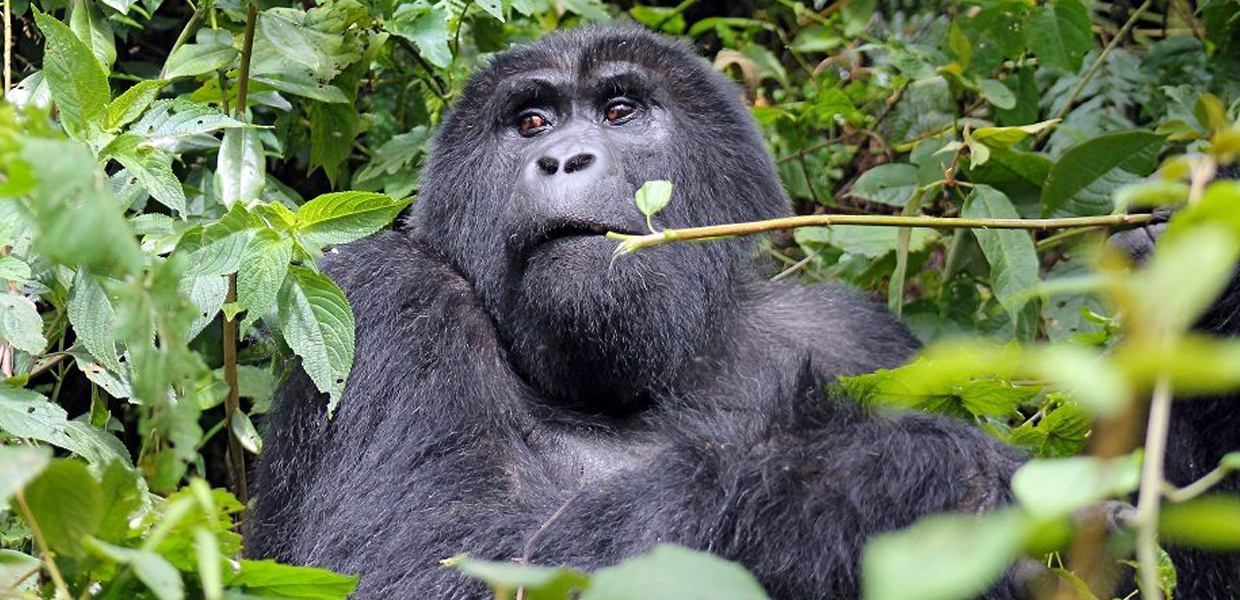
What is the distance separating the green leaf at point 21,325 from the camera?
2.87m

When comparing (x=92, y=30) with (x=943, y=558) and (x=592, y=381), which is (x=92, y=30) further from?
(x=943, y=558)

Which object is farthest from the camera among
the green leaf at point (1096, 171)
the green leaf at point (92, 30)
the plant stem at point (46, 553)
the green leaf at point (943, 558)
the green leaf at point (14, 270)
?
the green leaf at point (1096, 171)

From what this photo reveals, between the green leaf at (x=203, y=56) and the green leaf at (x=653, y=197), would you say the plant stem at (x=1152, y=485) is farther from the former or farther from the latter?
the green leaf at (x=203, y=56)

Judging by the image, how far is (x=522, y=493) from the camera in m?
3.18

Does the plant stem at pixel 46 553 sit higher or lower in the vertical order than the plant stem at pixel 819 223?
higher

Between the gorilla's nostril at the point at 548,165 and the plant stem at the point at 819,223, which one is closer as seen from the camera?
the plant stem at the point at 819,223

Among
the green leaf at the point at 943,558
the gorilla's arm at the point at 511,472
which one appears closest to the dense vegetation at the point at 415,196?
the green leaf at the point at 943,558

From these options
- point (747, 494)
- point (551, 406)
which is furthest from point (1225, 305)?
point (551, 406)

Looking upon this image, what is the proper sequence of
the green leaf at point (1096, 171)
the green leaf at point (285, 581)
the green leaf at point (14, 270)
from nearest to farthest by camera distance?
the green leaf at point (285, 581), the green leaf at point (14, 270), the green leaf at point (1096, 171)

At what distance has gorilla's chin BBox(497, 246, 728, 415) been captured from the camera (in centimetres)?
340

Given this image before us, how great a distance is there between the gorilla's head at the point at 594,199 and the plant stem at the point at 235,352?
0.59 m

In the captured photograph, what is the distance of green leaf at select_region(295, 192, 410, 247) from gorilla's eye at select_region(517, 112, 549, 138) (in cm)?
97

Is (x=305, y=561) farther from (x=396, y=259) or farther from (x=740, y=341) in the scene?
(x=740, y=341)

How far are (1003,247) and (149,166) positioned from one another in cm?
230
